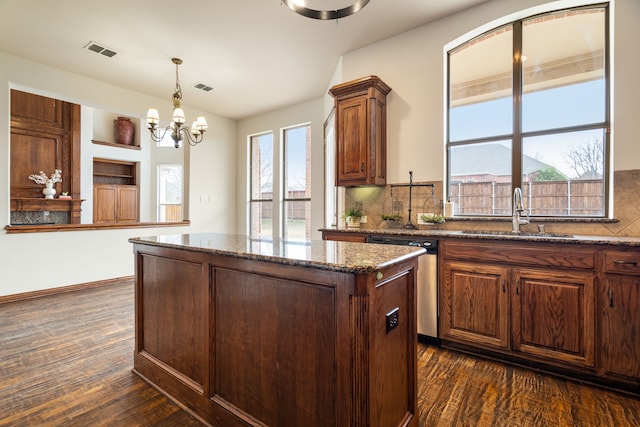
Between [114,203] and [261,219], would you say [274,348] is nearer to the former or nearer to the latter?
[261,219]

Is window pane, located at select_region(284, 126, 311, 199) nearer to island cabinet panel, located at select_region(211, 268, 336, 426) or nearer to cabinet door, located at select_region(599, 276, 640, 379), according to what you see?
island cabinet panel, located at select_region(211, 268, 336, 426)

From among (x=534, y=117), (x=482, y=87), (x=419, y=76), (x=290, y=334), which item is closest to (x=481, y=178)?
(x=534, y=117)

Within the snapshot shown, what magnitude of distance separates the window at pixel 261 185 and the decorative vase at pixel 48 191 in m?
3.94

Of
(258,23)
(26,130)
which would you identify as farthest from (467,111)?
(26,130)

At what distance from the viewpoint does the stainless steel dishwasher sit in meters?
2.60

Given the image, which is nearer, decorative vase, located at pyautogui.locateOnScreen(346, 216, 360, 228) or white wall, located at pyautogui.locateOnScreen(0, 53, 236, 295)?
decorative vase, located at pyautogui.locateOnScreen(346, 216, 360, 228)

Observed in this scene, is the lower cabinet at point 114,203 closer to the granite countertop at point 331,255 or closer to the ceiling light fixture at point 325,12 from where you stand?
the granite countertop at point 331,255

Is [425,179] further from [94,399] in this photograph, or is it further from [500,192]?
[94,399]

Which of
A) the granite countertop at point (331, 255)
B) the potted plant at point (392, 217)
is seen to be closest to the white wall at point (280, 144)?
the potted plant at point (392, 217)

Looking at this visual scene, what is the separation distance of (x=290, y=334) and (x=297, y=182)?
4.52m

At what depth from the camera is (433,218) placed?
3.06 meters

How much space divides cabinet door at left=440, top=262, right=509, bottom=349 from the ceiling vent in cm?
439

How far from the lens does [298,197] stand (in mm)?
5707

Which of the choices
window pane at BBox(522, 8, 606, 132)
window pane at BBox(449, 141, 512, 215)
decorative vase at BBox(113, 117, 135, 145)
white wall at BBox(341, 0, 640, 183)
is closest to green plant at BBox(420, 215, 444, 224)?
window pane at BBox(449, 141, 512, 215)
